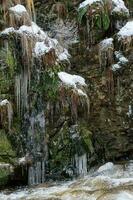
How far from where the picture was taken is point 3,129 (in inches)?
319

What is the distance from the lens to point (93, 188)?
6.68 m

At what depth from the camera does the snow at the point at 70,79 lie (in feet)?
26.9

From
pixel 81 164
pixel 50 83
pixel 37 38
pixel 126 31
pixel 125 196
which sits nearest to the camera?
pixel 125 196

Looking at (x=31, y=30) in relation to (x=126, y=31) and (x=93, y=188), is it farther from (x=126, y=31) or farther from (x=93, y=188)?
(x=93, y=188)

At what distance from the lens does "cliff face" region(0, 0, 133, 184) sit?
320 inches

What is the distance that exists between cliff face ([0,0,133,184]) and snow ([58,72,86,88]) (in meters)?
0.02

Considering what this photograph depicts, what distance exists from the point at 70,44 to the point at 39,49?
95 cm

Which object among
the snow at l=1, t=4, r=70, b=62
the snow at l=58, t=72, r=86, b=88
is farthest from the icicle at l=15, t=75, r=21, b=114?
the snow at l=58, t=72, r=86, b=88

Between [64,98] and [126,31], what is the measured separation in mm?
1735

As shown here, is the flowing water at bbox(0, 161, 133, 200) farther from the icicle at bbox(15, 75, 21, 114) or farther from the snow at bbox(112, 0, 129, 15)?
the snow at bbox(112, 0, 129, 15)

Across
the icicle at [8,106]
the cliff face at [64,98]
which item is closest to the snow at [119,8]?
the cliff face at [64,98]

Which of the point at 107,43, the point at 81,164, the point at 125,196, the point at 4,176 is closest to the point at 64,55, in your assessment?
the point at 107,43

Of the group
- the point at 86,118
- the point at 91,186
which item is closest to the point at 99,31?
Answer: the point at 86,118

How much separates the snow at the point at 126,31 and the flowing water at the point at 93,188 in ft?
7.72
